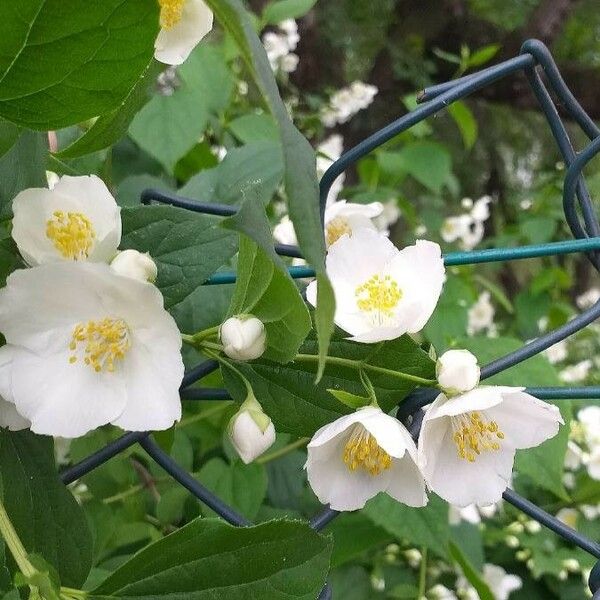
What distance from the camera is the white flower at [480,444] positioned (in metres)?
0.41

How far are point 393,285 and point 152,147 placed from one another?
67 centimetres

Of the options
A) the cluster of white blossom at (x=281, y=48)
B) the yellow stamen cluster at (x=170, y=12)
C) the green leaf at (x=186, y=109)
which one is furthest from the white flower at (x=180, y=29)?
the cluster of white blossom at (x=281, y=48)

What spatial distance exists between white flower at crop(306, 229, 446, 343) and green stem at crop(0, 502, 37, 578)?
0.66ft

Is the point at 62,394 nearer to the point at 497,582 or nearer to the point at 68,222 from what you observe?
the point at 68,222

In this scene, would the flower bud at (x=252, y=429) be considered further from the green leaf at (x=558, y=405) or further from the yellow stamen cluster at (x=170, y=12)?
the green leaf at (x=558, y=405)

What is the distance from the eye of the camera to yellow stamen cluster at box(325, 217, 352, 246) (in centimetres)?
57

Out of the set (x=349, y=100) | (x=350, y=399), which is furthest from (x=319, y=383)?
(x=349, y=100)

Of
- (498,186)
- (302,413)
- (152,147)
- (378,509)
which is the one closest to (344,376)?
(302,413)

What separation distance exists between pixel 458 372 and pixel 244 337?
119 mm

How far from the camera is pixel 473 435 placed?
428 millimetres

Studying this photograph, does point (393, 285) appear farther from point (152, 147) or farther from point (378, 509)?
point (152, 147)

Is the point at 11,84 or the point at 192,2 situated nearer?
the point at 11,84

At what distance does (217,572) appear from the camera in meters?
0.38

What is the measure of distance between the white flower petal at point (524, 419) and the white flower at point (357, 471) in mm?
62
